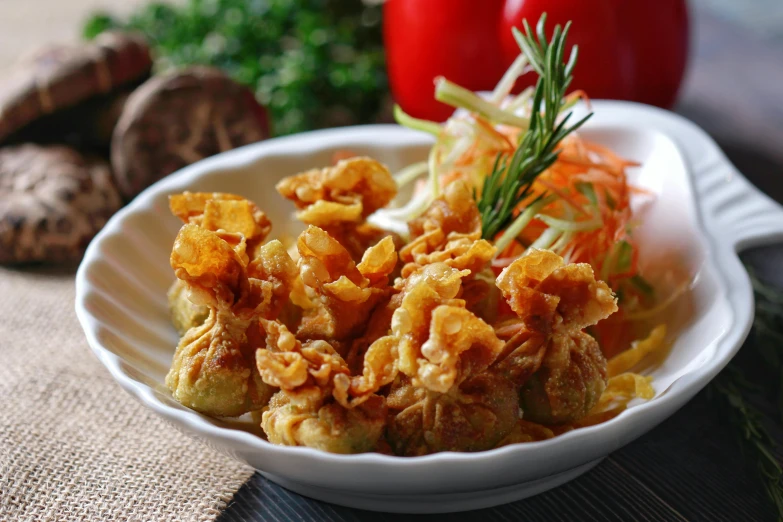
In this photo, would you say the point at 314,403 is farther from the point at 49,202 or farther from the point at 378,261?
the point at 49,202

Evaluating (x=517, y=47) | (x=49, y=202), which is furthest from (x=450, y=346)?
(x=517, y=47)

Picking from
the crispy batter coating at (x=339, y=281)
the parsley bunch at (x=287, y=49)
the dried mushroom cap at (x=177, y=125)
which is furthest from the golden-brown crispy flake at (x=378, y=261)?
the parsley bunch at (x=287, y=49)

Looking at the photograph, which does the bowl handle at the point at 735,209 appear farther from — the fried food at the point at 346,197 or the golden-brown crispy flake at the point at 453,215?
the fried food at the point at 346,197

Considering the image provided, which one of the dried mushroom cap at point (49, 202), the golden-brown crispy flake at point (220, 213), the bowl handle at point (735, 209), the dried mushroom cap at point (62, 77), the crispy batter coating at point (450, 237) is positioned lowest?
the dried mushroom cap at point (49, 202)

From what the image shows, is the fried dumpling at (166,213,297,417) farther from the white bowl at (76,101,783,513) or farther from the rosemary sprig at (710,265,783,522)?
the rosemary sprig at (710,265,783,522)

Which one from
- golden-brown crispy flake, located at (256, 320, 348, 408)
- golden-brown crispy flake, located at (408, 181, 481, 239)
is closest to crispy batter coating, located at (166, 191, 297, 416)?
golden-brown crispy flake, located at (256, 320, 348, 408)
